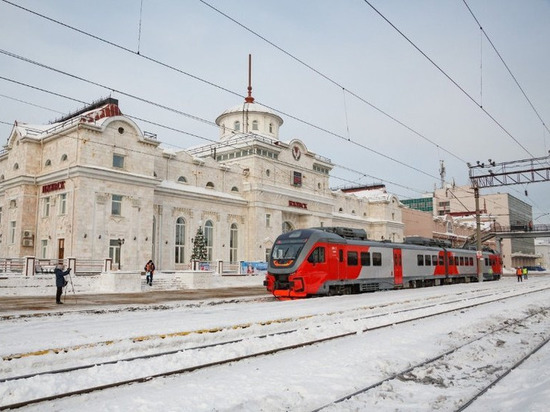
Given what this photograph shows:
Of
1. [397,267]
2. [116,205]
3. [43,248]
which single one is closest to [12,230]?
[43,248]

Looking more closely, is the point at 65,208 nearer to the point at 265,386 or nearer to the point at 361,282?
the point at 361,282

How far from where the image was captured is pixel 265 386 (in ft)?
20.7

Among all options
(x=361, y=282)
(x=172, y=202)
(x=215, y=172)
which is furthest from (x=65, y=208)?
(x=361, y=282)

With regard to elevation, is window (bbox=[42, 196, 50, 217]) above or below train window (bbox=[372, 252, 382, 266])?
above

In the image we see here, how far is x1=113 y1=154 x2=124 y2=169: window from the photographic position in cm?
3297

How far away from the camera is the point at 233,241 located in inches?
1683

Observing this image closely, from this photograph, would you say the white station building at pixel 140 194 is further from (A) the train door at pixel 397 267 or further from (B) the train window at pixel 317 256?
(A) the train door at pixel 397 267

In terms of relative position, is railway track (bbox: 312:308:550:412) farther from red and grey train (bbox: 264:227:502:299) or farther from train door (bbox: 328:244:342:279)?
train door (bbox: 328:244:342:279)

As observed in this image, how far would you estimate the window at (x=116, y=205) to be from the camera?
1271 inches

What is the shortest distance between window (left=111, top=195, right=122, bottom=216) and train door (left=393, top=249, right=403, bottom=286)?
1926 cm

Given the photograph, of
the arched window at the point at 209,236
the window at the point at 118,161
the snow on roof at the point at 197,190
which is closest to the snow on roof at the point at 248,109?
the snow on roof at the point at 197,190

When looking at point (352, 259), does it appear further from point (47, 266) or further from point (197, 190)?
point (197, 190)

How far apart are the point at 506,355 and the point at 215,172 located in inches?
1398

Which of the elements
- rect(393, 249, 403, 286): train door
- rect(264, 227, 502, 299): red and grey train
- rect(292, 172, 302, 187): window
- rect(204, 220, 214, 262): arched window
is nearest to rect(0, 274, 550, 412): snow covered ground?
rect(264, 227, 502, 299): red and grey train
